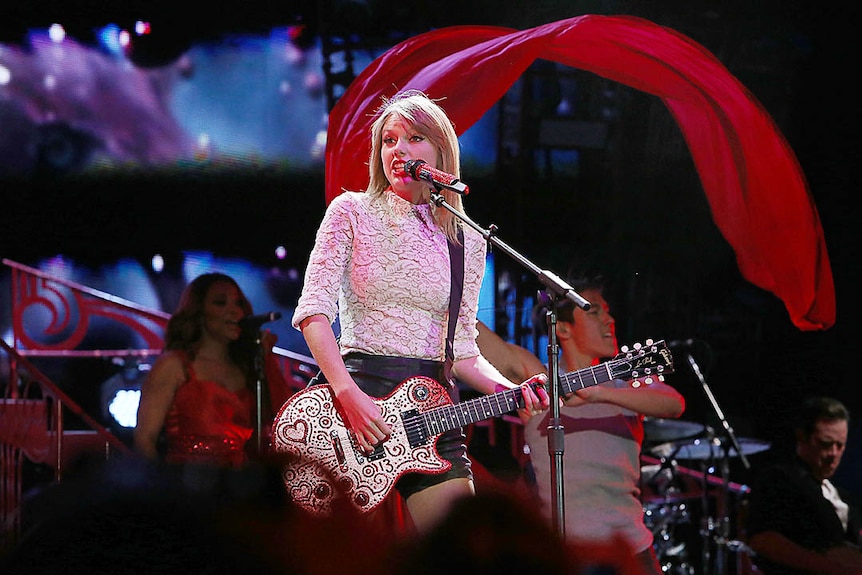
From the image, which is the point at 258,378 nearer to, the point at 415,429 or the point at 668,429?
the point at 415,429

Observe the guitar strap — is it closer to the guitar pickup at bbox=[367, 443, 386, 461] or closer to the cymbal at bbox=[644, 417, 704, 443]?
the guitar pickup at bbox=[367, 443, 386, 461]

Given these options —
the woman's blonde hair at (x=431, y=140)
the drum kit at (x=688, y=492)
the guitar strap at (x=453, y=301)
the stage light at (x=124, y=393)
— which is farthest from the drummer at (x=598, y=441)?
the stage light at (x=124, y=393)

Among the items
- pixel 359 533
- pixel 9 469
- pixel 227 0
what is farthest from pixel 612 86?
pixel 359 533

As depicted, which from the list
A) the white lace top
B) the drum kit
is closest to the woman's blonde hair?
the white lace top

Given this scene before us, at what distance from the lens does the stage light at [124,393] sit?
4.91m

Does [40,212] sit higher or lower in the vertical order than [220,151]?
lower

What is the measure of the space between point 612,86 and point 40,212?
2.79 meters

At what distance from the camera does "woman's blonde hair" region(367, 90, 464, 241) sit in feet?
10.5

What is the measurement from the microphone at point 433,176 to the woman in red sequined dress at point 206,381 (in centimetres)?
177

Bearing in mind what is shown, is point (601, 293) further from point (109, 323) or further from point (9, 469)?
point (9, 469)

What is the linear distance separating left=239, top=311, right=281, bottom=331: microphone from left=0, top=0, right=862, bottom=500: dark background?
354 millimetres

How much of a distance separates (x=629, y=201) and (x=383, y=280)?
7.66 feet

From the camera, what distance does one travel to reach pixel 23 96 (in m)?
4.59

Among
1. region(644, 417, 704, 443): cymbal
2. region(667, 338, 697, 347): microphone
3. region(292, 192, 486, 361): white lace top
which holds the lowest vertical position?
region(644, 417, 704, 443): cymbal
